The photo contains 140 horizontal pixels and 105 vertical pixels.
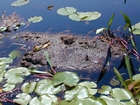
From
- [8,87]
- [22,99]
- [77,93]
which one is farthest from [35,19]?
[77,93]

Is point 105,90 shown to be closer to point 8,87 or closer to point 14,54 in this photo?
point 8,87

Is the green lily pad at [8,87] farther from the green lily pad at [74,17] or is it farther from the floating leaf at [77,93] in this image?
the green lily pad at [74,17]

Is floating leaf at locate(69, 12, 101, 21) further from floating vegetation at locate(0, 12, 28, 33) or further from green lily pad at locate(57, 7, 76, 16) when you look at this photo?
floating vegetation at locate(0, 12, 28, 33)

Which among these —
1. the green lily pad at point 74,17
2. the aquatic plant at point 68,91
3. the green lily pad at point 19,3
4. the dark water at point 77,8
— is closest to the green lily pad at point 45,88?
the aquatic plant at point 68,91

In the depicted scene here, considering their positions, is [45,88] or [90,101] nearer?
[90,101]

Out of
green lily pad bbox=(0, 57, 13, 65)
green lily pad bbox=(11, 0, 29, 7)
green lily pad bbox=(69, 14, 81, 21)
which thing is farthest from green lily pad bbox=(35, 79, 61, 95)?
green lily pad bbox=(11, 0, 29, 7)
